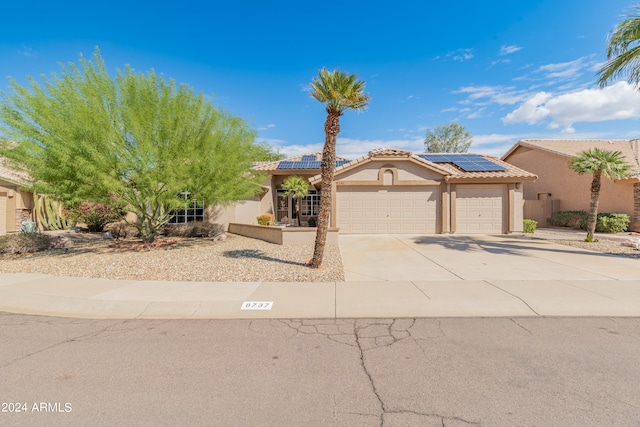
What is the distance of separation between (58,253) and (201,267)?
6.45 metres

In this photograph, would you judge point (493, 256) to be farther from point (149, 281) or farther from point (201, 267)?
point (149, 281)

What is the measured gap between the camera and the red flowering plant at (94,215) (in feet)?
53.7

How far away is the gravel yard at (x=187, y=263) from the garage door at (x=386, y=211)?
4.93m

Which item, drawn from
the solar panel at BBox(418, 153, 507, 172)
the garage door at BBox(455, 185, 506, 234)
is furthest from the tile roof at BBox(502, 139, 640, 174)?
the garage door at BBox(455, 185, 506, 234)

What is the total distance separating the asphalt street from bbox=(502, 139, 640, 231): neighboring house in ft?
60.0

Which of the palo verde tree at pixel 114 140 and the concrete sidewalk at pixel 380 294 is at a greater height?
the palo verde tree at pixel 114 140

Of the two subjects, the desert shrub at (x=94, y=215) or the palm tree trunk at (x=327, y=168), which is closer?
the palm tree trunk at (x=327, y=168)

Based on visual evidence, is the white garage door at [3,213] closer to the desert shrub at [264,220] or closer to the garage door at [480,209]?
the desert shrub at [264,220]

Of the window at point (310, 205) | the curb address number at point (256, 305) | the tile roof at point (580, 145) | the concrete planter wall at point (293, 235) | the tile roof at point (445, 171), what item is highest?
the tile roof at point (580, 145)

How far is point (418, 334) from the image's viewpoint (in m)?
4.66

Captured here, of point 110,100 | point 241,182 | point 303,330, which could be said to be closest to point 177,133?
point 110,100

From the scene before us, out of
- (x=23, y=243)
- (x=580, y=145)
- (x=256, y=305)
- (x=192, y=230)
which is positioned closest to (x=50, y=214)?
(x=23, y=243)

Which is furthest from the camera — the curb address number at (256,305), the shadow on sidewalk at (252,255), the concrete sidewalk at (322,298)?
the shadow on sidewalk at (252,255)

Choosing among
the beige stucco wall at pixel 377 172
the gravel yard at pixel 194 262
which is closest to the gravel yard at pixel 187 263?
the gravel yard at pixel 194 262
